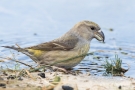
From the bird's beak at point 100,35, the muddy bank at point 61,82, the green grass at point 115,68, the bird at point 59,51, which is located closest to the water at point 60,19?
the bird's beak at point 100,35

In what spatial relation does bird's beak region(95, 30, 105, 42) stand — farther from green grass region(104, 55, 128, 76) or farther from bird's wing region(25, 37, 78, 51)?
green grass region(104, 55, 128, 76)

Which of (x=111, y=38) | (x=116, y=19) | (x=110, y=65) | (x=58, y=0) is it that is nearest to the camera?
(x=110, y=65)

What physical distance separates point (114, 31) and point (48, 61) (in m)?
3.33

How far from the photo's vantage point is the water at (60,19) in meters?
11.9

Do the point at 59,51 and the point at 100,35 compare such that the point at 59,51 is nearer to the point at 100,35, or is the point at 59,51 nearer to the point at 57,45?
the point at 57,45

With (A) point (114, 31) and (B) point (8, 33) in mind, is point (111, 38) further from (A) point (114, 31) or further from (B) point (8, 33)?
(B) point (8, 33)

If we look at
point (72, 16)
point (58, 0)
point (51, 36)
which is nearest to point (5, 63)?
point (51, 36)

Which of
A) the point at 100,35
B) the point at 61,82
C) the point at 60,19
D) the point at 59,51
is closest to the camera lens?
the point at 61,82

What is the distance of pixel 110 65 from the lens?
9.23m

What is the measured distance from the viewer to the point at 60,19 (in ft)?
41.9

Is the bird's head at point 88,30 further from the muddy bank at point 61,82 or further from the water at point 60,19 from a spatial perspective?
the muddy bank at point 61,82

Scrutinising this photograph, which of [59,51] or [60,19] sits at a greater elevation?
[60,19]

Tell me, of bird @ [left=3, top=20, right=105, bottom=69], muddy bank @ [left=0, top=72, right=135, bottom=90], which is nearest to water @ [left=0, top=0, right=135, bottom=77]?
bird @ [left=3, top=20, right=105, bottom=69]


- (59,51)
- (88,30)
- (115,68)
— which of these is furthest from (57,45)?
(115,68)
